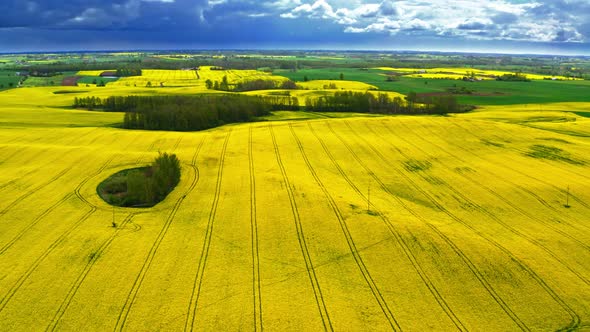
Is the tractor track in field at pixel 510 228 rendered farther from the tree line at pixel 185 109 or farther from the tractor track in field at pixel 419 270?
the tree line at pixel 185 109

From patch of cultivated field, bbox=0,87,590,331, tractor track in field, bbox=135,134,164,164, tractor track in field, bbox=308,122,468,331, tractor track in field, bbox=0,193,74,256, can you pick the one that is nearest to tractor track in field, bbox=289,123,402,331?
patch of cultivated field, bbox=0,87,590,331

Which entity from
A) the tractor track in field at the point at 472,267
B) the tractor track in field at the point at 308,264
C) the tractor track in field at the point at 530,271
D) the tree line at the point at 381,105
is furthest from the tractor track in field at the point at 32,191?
the tree line at the point at 381,105

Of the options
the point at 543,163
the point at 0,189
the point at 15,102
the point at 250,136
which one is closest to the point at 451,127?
the point at 543,163

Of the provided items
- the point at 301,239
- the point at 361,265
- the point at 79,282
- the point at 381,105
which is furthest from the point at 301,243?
the point at 381,105

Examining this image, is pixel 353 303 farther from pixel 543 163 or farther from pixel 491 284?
pixel 543 163

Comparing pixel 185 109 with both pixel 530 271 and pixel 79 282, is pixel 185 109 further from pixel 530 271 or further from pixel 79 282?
pixel 530 271

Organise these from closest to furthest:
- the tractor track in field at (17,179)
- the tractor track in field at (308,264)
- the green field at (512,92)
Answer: the tractor track in field at (308,264) → the tractor track in field at (17,179) → the green field at (512,92)

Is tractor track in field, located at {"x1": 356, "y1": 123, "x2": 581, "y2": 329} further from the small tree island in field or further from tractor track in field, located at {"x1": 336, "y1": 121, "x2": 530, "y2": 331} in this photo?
the small tree island in field
